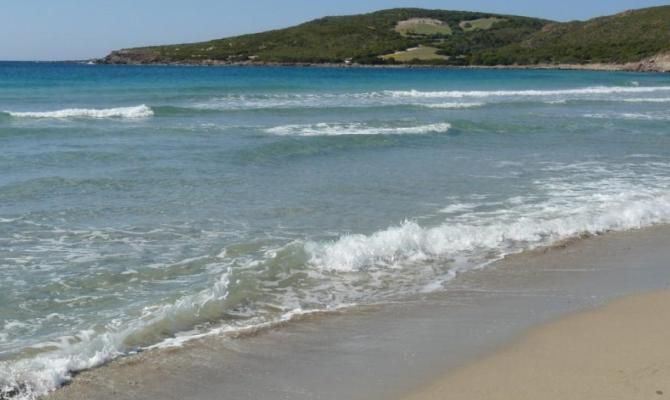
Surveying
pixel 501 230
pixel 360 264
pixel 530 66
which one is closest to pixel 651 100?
pixel 501 230

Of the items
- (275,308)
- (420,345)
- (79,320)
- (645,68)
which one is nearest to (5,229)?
(79,320)

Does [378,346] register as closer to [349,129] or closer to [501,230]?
[501,230]

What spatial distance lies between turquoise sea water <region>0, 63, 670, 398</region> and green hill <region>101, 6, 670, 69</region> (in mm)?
91657

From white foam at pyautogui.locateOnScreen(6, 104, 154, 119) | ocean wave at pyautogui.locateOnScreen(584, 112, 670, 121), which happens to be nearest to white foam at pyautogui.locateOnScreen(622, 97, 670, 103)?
ocean wave at pyautogui.locateOnScreen(584, 112, 670, 121)

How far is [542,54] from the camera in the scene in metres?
119

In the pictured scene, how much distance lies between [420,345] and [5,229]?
6604 millimetres

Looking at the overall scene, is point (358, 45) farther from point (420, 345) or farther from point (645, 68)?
point (420, 345)

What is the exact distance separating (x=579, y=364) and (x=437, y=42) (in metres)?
143

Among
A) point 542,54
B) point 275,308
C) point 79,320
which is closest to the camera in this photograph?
point 79,320

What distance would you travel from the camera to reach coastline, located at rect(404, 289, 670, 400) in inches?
213

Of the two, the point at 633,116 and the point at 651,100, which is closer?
the point at 633,116

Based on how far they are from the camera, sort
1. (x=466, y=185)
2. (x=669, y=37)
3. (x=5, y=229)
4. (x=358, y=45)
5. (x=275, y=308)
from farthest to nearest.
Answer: (x=358, y=45), (x=669, y=37), (x=466, y=185), (x=5, y=229), (x=275, y=308)

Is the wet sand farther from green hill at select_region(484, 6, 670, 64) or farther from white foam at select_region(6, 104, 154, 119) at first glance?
green hill at select_region(484, 6, 670, 64)

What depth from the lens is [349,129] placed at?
24.4 metres
